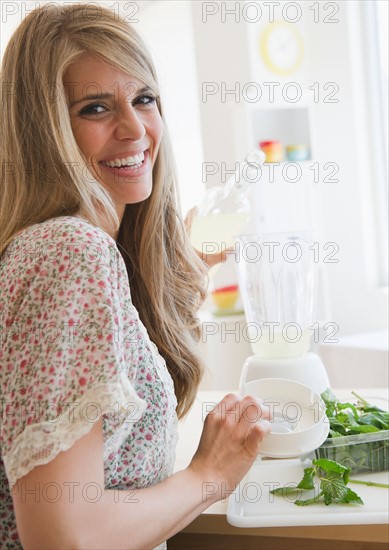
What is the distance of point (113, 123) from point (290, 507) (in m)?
0.58

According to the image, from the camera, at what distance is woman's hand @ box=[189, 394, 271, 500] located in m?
0.94

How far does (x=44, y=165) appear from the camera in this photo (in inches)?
37.5

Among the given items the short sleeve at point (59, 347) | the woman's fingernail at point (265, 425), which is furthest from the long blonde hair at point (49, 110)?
the woman's fingernail at point (265, 425)

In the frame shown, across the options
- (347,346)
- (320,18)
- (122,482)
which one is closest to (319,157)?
(320,18)

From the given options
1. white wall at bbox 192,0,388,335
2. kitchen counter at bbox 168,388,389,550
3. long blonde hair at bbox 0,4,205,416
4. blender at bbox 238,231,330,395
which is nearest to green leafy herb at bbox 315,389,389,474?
kitchen counter at bbox 168,388,389,550

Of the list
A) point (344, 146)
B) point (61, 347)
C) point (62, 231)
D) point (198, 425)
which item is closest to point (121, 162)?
point (62, 231)

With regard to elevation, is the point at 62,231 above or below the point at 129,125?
below

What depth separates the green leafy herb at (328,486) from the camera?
0.98 metres

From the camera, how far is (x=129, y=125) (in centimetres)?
104

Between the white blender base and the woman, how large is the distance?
16 centimetres

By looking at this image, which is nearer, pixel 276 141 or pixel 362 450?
pixel 362 450

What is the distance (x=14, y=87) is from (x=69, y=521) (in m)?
0.58

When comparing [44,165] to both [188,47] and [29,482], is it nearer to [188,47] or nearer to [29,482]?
[29,482]

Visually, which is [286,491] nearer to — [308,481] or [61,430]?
[308,481]
